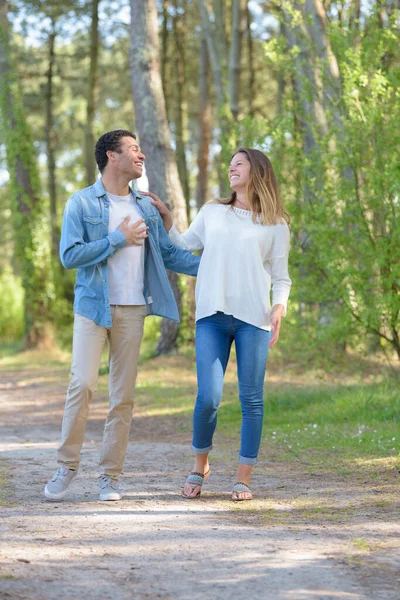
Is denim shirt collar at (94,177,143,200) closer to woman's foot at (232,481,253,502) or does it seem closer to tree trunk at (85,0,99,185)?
woman's foot at (232,481,253,502)

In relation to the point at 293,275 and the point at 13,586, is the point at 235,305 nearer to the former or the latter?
the point at 13,586

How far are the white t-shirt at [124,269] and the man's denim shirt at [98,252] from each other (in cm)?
7

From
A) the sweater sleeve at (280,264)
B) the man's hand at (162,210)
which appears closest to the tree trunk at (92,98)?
the man's hand at (162,210)

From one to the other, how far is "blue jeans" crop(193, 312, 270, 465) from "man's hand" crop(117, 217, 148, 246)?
654mm

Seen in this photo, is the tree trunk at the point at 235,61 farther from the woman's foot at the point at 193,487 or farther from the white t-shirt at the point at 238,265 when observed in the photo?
the woman's foot at the point at 193,487

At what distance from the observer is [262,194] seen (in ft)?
20.8

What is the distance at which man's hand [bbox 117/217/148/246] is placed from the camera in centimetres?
611

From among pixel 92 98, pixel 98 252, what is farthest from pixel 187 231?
pixel 92 98

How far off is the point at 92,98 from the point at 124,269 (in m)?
19.5

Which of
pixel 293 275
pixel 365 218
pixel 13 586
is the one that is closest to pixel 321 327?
pixel 293 275

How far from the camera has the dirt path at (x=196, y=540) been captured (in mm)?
4223

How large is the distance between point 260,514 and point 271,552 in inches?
42.3

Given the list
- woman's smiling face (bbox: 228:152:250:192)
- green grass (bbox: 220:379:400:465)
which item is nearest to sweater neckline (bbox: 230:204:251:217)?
woman's smiling face (bbox: 228:152:250:192)

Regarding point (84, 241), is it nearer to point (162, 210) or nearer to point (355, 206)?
point (162, 210)
